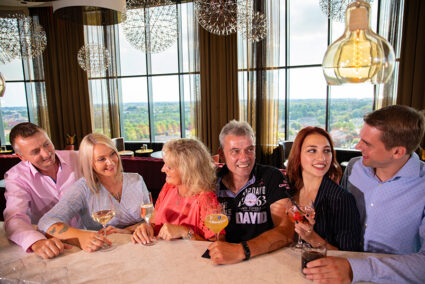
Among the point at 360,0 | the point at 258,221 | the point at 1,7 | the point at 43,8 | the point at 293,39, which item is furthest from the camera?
the point at 43,8

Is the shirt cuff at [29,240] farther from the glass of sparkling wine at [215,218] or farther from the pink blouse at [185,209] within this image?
the glass of sparkling wine at [215,218]

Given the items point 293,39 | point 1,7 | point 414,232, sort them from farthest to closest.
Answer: point 1,7
point 293,39
point 414,232

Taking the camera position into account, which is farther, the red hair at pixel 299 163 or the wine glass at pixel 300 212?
the red hair at pixel 299 163

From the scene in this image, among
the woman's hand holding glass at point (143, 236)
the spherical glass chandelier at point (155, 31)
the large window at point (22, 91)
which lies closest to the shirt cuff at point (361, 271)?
the woman's hand holding glass at point (143, 236)

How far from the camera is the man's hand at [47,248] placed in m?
1.52

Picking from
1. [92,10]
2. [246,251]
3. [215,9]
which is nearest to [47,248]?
[246,251]

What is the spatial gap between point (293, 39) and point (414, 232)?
6.20 m

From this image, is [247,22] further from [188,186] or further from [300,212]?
[300,212]

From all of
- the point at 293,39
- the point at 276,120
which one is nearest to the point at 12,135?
the point at 276,120

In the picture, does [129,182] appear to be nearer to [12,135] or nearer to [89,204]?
[89,204]

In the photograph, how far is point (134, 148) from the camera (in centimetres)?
892

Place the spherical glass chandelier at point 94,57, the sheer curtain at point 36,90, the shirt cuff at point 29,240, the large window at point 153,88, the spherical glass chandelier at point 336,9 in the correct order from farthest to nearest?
the sheer curtain at point 36,90 → the large window at point 153,88 → the spherical glass chandelier at point 94,57 → the spherical glass chandelier at point 336,9 → the shirt cuff at point 29,240

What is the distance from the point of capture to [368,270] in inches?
48.9

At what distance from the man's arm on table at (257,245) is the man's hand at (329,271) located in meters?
0.26
